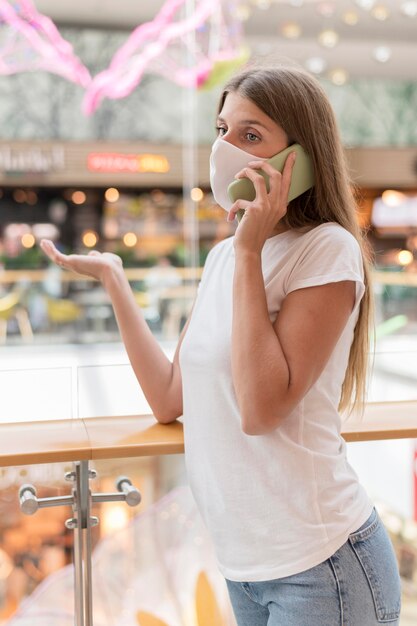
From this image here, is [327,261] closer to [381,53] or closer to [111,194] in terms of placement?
[381,53]

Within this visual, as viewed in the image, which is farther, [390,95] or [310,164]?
[390,95]

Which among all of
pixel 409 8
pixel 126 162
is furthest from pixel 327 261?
pixel 126 162

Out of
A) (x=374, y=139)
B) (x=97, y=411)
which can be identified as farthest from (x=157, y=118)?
(x=97, y=411)

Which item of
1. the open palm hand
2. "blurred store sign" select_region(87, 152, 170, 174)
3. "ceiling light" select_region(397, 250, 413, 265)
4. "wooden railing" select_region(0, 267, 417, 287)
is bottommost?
"ceiling light" select_region(397, 250, 413, 265)

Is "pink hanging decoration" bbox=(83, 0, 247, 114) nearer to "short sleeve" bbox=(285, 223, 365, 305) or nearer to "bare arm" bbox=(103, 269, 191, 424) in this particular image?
"bare arm" bbox=(103, 269, 191, 424)

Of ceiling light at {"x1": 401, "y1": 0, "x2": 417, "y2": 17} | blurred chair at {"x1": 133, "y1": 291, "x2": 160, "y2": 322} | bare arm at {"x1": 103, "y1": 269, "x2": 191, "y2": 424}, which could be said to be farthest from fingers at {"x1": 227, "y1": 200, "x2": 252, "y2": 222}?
ceiling light at {"x1": 401, "y1": 0, "x2": 417, "y2": 17}

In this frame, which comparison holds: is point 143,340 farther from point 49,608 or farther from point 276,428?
point 49,608

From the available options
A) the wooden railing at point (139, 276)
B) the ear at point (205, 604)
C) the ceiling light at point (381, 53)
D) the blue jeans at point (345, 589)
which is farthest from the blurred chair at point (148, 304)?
the blue jeans at point (345, 589)

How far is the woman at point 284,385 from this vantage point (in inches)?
46.1

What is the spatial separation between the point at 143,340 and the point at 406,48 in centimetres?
1627

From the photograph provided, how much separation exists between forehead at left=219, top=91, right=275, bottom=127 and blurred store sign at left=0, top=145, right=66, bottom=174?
14.7m

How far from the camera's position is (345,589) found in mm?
1220

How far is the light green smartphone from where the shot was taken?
1255 millimetres

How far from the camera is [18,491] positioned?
5.55ft
